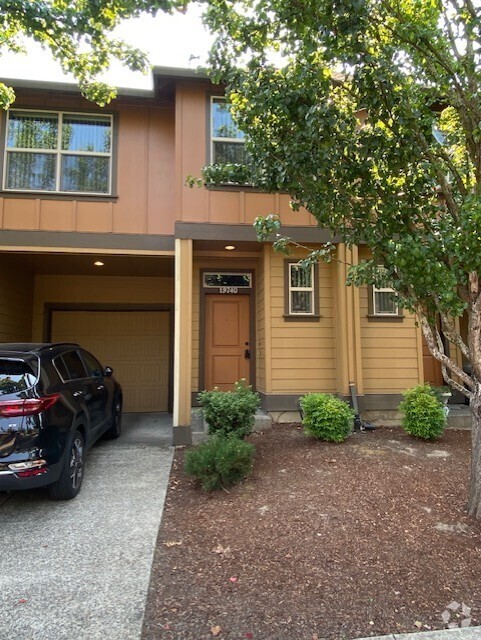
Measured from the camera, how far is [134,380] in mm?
9219

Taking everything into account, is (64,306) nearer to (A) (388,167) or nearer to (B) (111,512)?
(B) (111,512)

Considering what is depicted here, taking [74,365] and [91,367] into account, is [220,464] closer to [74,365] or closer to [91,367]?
[74,365]

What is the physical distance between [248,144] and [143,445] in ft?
14.6

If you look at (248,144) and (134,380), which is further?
(134,380)

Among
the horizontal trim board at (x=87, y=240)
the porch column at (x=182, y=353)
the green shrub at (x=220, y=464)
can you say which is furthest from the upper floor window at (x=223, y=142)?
the green shrub at (x=220, y=464)

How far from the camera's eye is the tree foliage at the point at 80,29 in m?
4.76

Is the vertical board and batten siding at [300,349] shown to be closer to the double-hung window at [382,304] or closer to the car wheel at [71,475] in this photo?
the double-hung window at [382,304]

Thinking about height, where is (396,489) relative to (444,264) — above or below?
below

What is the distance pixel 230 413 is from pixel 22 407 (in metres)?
2.44

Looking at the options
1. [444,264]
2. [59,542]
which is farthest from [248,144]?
[59,542]

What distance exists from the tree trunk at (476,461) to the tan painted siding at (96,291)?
6.85 metres

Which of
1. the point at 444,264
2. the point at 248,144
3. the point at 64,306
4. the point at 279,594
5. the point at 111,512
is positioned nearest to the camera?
the point at 279,594

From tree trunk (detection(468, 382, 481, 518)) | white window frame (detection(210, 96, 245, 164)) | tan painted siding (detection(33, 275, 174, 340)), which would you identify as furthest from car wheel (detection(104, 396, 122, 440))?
tree trunk (detection(468, 382, 481, 518))

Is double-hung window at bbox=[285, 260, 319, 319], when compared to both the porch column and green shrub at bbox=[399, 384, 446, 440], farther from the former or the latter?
green shrub at bbox=[399, 384, 446, 440]
